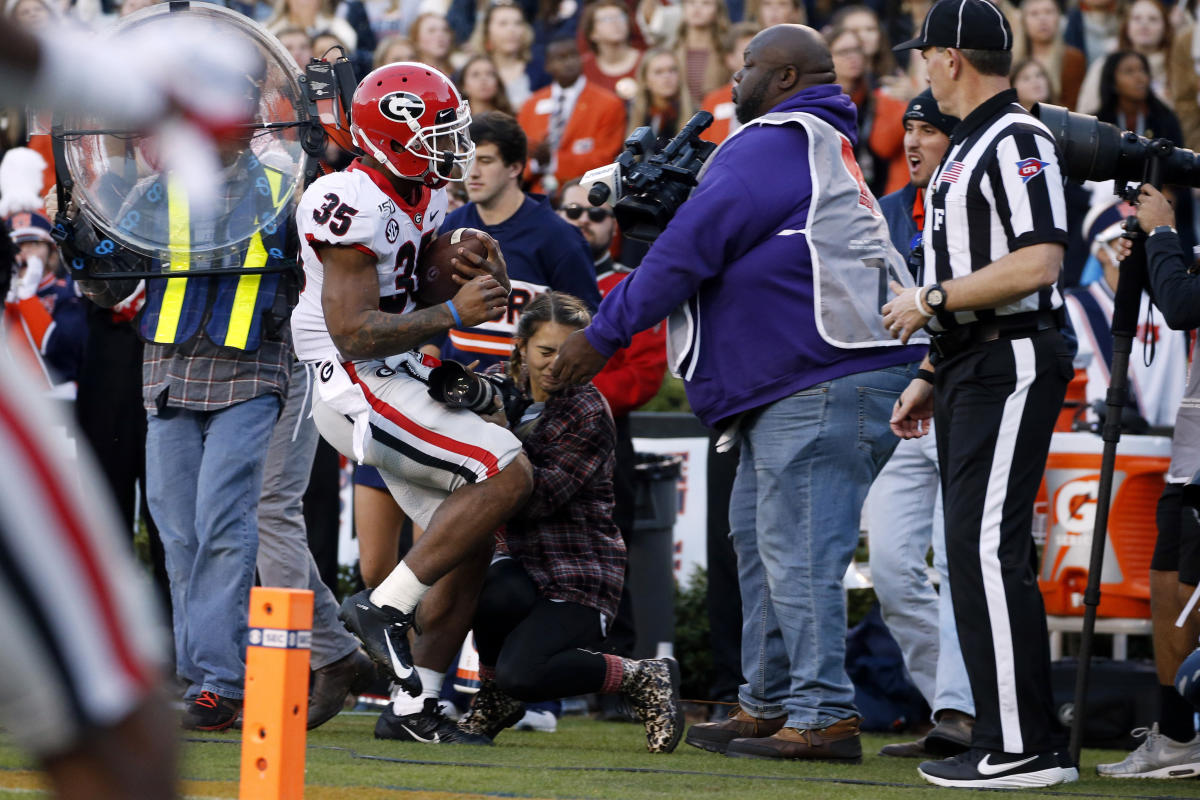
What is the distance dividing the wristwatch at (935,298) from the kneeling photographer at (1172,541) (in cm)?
104

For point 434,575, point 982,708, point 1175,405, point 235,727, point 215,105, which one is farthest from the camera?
point 1175,405

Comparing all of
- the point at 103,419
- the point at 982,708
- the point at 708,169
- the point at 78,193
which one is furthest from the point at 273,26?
the point at 982,708

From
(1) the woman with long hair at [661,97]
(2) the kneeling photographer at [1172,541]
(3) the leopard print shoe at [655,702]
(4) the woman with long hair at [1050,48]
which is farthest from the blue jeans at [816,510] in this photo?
(4) the woman with long hair at [1050,48]

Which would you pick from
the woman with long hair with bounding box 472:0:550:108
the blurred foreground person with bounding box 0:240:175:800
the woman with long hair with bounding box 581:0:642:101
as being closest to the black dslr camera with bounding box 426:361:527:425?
the blurred foreground person with bounding box 0:240:175:800

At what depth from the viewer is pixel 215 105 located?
2.00 m

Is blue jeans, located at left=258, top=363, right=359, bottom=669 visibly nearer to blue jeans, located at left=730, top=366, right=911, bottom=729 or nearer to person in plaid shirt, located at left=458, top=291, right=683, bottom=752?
person in plaid shirt, located at left=458, top=291, right=683, bottom=752

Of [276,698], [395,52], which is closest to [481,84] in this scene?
[395,52]

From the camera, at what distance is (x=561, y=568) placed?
5969mm

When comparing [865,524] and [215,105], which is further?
[865,524]

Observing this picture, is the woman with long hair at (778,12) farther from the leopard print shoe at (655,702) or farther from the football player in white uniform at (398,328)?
the leopard print shoe at (655,702)

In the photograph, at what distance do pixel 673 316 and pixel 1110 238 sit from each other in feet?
9.52

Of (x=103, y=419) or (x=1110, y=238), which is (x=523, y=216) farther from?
→ (x=1110, y=238)

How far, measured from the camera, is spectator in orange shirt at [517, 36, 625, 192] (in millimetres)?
10938

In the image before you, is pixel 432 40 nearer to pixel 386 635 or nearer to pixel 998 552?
pixel 386 635
